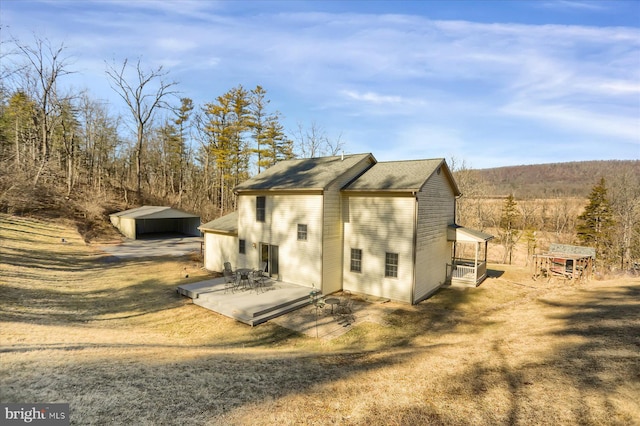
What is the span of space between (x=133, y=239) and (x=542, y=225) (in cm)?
5731

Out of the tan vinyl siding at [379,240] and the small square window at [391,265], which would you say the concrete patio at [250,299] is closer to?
the tan vinyl siding at [379,240]

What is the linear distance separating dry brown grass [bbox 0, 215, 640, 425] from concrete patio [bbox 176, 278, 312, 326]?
49 centimetres

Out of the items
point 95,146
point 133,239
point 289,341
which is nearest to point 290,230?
point 289,341

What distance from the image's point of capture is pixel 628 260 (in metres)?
28.9

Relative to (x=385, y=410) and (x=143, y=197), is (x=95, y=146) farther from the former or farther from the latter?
(x=385, y=410)

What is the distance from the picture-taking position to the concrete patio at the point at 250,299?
11.7 meters

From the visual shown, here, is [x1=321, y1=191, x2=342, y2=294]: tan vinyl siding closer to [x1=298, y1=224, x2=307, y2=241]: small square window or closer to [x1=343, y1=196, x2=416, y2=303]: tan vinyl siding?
[x1=343, y1=196, x2=416, y2=303]: tan vinyl siding

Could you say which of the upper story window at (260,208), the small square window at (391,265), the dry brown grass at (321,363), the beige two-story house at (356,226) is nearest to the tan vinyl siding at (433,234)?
the beige two-story house at (356,226)

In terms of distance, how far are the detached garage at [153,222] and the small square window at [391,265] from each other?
2378cm

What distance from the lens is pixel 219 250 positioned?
19016 millimetres

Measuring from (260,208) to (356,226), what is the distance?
215 inches

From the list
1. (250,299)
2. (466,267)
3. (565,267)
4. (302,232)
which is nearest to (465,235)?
(466,267)

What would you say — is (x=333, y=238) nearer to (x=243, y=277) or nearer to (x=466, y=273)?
(x=243, y=277)

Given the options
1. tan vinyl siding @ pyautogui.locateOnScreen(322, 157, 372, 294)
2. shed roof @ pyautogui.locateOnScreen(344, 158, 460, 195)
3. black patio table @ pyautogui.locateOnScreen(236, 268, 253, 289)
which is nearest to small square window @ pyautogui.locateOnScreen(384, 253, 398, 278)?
tan vinyl siding @ pyautogui.locateOnScreen(322, 157, 372, 294)
